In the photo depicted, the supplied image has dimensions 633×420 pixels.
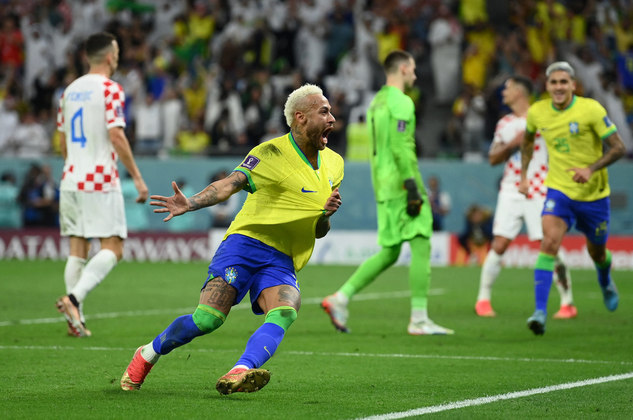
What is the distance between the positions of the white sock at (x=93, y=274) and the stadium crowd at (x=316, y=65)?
12.7 metres

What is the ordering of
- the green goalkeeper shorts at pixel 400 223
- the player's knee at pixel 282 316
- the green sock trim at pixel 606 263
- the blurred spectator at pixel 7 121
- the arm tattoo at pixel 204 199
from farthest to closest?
the blurred spectator at pixel 7 121
the green sock trim at pixel 606 263
the green goalkeeper shorts at pixel 400 223
the player's knee at pixel 282 316
the arm tattoo at pixel 204 199

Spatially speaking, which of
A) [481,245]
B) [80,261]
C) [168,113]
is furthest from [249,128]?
[80,261]

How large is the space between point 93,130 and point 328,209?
4604 millimetres

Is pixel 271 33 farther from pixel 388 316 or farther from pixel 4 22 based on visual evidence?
pixel 388 316

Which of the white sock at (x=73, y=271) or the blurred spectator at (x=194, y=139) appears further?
the blurred spectator at (x=194, y=139)

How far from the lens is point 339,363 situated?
8.90 metres

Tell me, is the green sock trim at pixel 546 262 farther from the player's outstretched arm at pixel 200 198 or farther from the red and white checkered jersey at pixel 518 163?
the player's outstretched arm at pixel 200 198

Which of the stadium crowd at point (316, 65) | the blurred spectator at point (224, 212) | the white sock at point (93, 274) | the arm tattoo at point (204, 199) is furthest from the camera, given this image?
the blurred spectator at point (224, 212)

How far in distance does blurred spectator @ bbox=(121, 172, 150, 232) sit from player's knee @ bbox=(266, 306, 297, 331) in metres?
16.7

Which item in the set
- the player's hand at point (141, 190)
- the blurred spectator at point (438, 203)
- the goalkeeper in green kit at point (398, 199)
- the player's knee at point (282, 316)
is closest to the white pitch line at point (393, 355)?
the player's hand at point (141, 190)

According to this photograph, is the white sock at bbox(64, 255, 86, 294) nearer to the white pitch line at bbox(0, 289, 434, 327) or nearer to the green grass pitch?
the green grass pitch

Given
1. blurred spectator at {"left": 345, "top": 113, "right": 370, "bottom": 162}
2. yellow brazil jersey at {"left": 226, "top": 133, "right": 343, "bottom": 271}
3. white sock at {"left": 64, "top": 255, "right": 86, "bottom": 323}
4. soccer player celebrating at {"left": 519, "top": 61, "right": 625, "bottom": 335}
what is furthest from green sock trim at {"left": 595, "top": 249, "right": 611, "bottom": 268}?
blurred spectator at {"left": 345, "top": 113, "right": 370, "bottom": 162}

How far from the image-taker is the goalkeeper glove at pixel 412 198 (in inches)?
430

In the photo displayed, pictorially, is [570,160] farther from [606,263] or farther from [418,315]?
[418,315]
